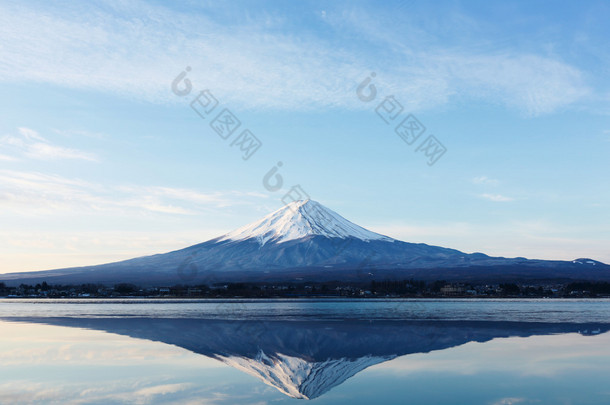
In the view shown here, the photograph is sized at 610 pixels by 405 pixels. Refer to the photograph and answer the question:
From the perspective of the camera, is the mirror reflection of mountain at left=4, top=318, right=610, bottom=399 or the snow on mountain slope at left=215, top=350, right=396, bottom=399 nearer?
the snow on mountain slope at left=215, top=350, right=396, bottom=399

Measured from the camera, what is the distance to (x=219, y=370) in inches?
859

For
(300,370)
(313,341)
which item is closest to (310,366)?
(300,370)

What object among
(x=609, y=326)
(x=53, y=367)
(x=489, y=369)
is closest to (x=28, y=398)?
(x=53, y=367)

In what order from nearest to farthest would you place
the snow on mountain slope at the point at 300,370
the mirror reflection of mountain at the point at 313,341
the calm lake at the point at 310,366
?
the calm lake at the point at 310,366
the snow on mountain slope at the point at 300,370
the mirror reflection of mountain at the point at 313,341

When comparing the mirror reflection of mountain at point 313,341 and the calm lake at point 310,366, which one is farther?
the mirror reflection of mountain at point 313,341

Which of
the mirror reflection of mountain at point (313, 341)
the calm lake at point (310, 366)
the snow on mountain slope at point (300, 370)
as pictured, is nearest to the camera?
the calm lake at point (310, 366)

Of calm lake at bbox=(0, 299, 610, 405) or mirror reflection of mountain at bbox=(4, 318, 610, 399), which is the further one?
mirror reflection of mountain at bbox=(4, 318, 610, 399)

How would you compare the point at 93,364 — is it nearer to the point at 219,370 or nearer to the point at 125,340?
the point at 219,370

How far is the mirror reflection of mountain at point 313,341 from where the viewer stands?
21.4 m

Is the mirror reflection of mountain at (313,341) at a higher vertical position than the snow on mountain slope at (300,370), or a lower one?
higher

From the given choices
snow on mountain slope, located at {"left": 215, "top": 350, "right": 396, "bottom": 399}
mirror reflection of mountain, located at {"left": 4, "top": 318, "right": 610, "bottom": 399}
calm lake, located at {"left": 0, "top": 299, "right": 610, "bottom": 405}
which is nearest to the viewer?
calm lake, located at {"left": 0, "top": 299, "right": 610, "bottom": 405}

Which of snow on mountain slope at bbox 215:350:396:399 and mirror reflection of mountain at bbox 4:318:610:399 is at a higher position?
mirror reflection of mountain at bbox 4:318:610:399

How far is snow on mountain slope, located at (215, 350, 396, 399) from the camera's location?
1875 cm

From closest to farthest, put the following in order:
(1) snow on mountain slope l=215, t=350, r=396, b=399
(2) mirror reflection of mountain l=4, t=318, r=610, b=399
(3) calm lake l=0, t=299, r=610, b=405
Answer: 1. (3) calm lake l=0, t=299, r=610, b=405
2. (1) snow on mountain slope l=215, t=350, r=396, b=399
3. (2) mirror reflection of mountain l=4, t=318, r=610, b=399
